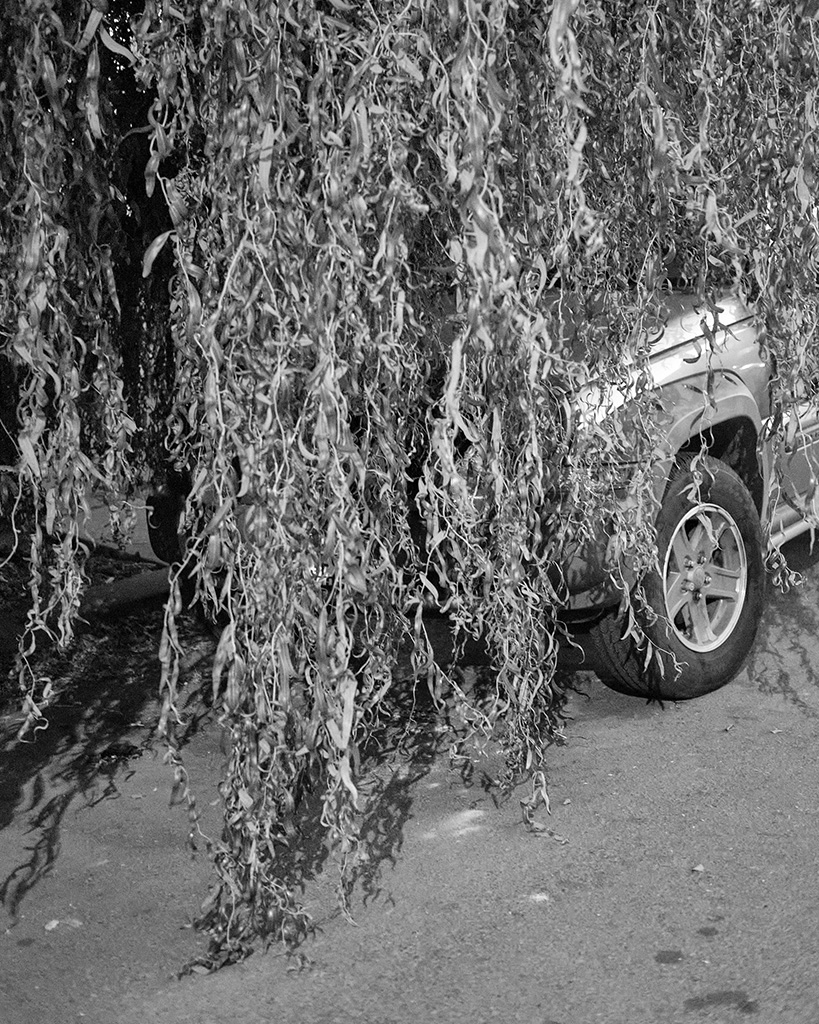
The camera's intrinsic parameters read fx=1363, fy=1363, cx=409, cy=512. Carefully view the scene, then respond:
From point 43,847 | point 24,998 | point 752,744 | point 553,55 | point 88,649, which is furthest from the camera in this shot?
point 88,649

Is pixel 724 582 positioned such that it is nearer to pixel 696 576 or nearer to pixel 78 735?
pixel 696 576

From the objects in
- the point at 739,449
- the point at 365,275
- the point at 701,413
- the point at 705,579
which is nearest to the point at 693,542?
the point at 705,579

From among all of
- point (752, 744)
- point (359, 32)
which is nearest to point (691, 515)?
point (752, 744)

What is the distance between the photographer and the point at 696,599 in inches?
195

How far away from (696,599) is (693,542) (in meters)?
0.23

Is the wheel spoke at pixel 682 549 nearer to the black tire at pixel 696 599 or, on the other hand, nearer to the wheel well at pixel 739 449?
the black tire at pixel 696 599

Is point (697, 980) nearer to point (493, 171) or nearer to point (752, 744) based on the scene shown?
point (752, 744)

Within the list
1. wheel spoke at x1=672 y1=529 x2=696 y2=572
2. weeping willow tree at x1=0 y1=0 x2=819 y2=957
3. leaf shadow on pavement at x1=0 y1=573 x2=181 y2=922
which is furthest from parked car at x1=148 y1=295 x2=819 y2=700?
weeping willow tree at x1=0 y1=0 x2=819 y2=957

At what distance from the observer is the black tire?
15.3 ft

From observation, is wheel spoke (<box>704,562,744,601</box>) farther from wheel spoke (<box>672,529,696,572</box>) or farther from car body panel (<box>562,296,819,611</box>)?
car body panel (<box>562,296,819,611</box>)

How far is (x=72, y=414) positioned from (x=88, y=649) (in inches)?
129

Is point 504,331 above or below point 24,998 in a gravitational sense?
above

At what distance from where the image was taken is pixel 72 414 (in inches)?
118

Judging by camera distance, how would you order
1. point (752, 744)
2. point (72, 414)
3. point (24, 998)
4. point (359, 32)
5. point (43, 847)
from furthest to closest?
point (752, 744) → point (43, 847) → point (24, 998) → point (72, 414) → point (359, 32)
